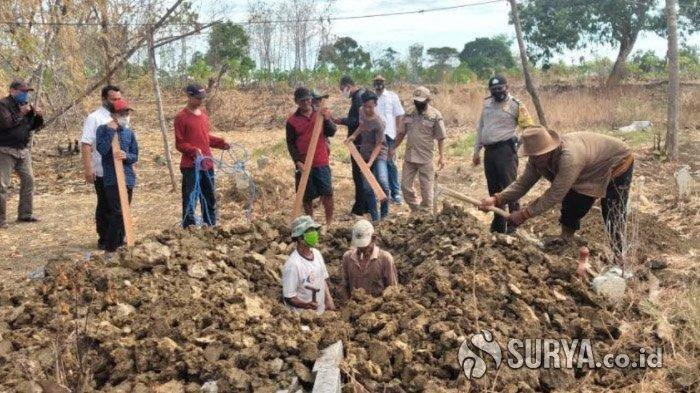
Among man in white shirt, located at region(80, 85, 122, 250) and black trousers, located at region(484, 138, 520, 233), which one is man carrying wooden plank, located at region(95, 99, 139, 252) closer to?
man in white shirt, located at region(80, 85, 122, 250)

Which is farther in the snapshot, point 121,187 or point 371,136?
point 371,136

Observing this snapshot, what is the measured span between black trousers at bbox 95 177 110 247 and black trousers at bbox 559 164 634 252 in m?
4.39

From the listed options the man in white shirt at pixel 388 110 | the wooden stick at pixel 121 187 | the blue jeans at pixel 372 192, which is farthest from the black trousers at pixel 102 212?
the man in white shirt at pixel 388 110

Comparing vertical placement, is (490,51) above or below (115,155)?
above

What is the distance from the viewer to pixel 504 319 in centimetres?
477

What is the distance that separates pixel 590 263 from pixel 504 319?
154cm

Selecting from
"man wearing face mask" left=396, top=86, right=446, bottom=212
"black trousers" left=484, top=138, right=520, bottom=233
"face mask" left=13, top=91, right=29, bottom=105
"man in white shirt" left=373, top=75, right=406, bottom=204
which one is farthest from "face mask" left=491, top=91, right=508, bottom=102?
"face mask" left=13, top=91, right=29, bottom=105

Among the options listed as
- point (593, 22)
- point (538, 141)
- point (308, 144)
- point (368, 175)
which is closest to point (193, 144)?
point (308, 144)

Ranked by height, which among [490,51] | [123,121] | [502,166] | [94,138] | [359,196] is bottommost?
[359,196]

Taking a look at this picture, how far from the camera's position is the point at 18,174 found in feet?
29.2

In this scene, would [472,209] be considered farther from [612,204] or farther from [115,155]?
[115,155]

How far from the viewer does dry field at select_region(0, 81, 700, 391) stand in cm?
468

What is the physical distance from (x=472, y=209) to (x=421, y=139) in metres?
1.57

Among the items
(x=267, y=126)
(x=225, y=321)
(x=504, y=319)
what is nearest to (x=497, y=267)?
(x=504, y=319)
